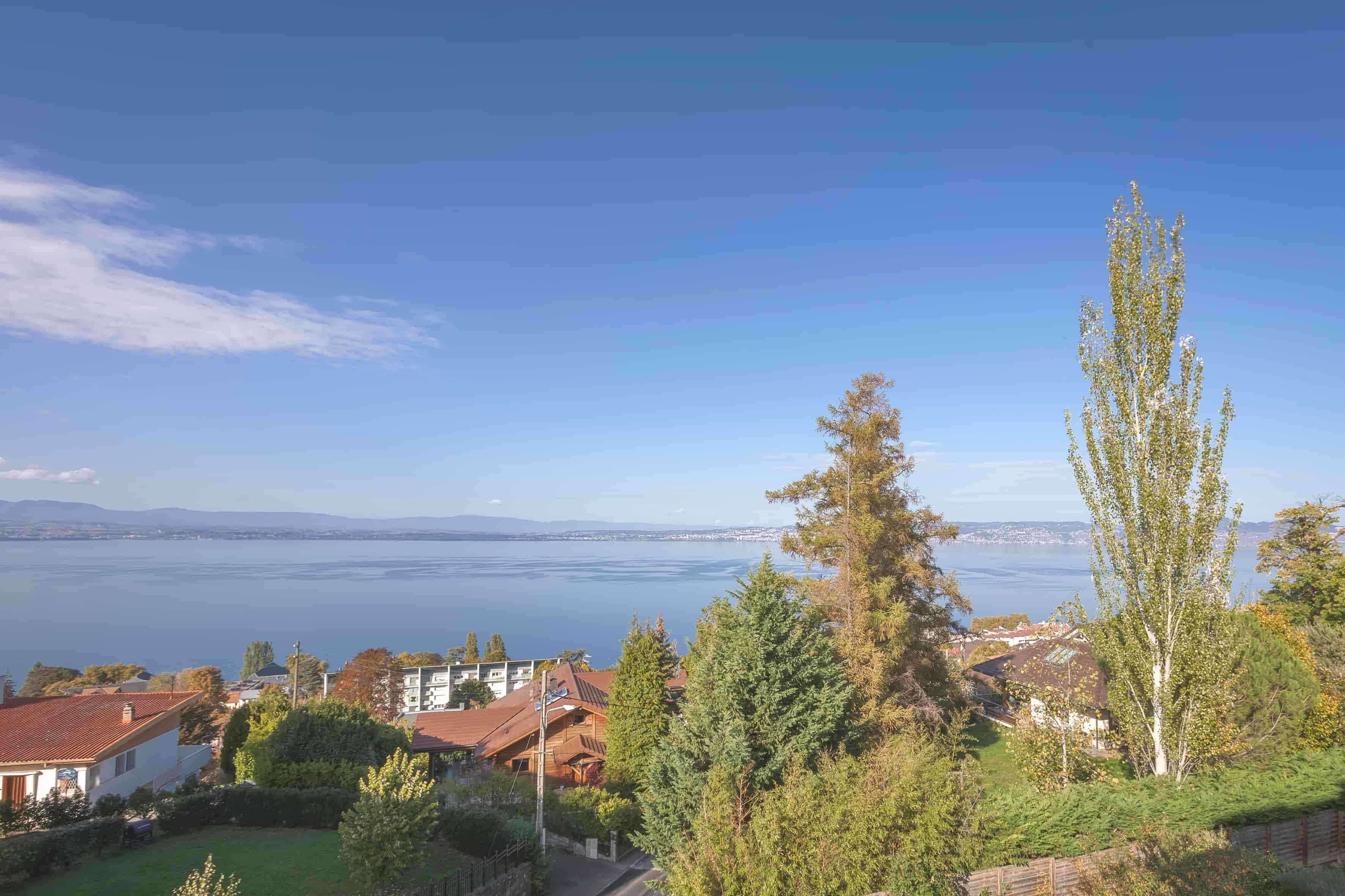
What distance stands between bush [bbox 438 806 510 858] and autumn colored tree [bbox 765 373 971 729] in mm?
11081

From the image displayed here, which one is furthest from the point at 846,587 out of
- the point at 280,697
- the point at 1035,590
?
the point at 1035,590

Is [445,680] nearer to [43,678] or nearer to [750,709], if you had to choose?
[43,678]

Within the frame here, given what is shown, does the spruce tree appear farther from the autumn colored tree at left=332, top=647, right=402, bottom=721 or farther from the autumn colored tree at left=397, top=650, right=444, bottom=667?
the autumn colored tree at left=397, top=650, right=444, bottom=667

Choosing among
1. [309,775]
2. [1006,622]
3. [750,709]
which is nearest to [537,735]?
[309,775]

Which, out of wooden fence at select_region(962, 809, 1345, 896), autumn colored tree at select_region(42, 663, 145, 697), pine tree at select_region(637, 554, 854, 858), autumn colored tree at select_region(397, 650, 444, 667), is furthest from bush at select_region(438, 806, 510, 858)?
autumn colored tree at select_region(397, 650, 444, 667)

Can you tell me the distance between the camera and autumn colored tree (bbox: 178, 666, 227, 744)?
42.8 m

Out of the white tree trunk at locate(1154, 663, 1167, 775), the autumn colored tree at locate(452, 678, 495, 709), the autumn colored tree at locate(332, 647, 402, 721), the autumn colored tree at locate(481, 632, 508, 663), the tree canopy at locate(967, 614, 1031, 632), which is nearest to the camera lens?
the white tree trunk at locate(1154, 663, 1167, 775)

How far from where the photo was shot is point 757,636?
15.2 m

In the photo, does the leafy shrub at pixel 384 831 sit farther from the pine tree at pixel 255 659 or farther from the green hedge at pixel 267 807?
the pine tree at pixel 255 659

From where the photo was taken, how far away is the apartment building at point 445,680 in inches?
3076

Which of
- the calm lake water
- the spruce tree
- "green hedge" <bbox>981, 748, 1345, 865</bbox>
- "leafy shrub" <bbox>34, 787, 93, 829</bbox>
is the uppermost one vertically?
the spruce tree

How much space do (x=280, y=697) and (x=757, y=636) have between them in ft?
81.5

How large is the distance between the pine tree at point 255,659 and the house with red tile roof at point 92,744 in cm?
7845

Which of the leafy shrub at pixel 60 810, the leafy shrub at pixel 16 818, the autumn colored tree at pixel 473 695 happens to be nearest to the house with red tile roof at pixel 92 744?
the leafy shrub at pixel 60 810
